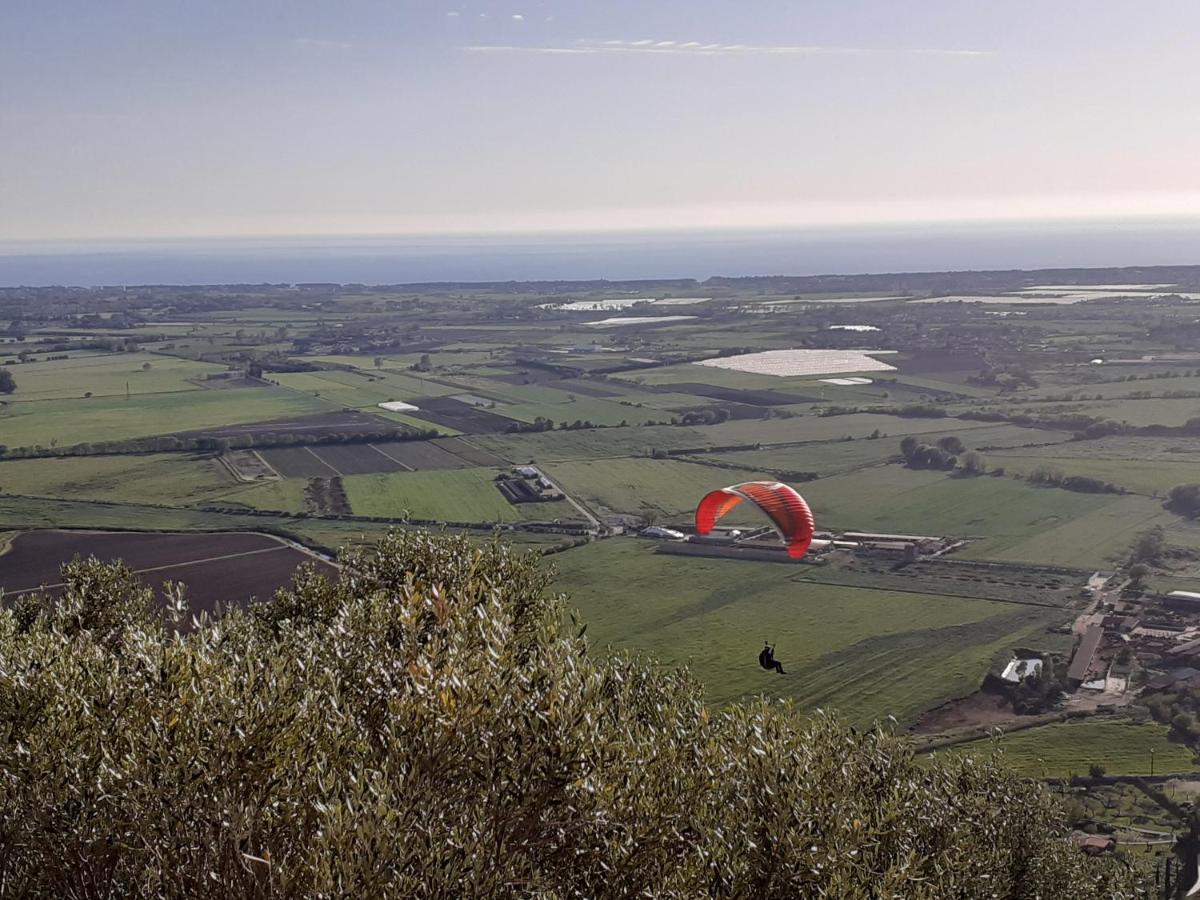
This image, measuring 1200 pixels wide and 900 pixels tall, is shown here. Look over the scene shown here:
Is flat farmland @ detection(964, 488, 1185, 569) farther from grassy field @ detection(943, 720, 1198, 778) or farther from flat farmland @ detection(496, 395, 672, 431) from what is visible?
flat farmland @ detection(496, 395, 672, 431)

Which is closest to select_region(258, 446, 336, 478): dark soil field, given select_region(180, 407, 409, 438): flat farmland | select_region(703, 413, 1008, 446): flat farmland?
select_region(180, 407, 409, 438): flat farmland

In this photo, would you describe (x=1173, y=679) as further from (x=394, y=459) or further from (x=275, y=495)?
(x=394, y=459)

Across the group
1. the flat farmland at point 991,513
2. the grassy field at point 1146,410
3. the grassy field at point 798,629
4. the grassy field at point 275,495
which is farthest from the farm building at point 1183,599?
the grassy field at point 275,495

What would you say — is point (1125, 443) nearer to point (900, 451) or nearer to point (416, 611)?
point (900, 451)

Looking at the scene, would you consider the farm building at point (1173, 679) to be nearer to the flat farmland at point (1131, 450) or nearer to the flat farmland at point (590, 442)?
the flat farmland at point (1131, 450)

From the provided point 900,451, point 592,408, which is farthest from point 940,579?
point 592,408

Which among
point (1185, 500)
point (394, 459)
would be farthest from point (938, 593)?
point (394, 459)
